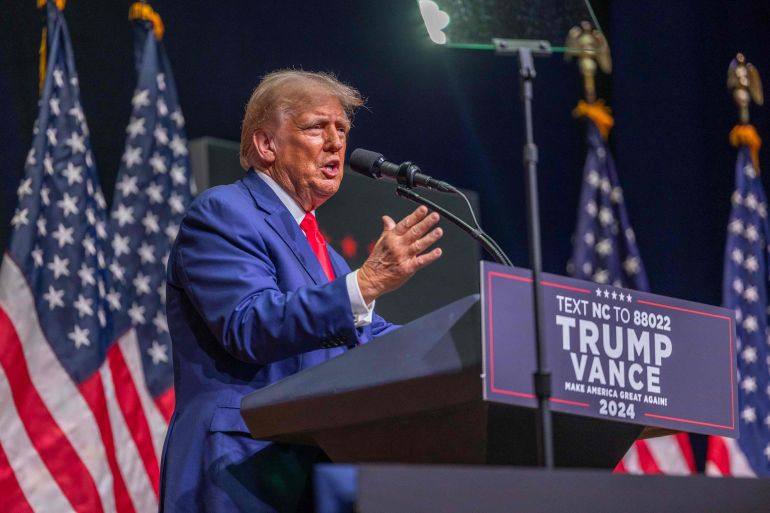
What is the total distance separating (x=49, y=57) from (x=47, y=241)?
0.67 meters

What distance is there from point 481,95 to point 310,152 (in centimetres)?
328

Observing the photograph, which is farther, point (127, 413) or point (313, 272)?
point (127, 413)

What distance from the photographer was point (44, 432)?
368cm

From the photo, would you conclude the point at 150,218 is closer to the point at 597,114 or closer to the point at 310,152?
the point at 310,152

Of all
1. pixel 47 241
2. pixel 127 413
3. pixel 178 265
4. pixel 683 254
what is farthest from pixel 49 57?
pixel 683 254

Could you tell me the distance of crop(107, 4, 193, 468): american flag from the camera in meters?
4.03

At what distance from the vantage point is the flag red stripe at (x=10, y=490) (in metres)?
3.57

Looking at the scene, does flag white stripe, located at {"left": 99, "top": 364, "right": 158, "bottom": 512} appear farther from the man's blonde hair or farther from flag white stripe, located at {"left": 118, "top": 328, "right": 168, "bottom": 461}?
the man's blonde hair

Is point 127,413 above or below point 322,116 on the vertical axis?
below

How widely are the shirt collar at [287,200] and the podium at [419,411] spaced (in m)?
0.62

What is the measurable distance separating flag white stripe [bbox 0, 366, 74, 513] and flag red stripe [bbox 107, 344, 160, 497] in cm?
37

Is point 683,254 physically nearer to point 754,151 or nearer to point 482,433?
point 754,151

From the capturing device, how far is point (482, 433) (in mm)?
1604

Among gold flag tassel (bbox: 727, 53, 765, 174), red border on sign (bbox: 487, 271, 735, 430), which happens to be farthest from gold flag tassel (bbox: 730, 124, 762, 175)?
red border on sign (bbox: 487, 271, 735, 430)
